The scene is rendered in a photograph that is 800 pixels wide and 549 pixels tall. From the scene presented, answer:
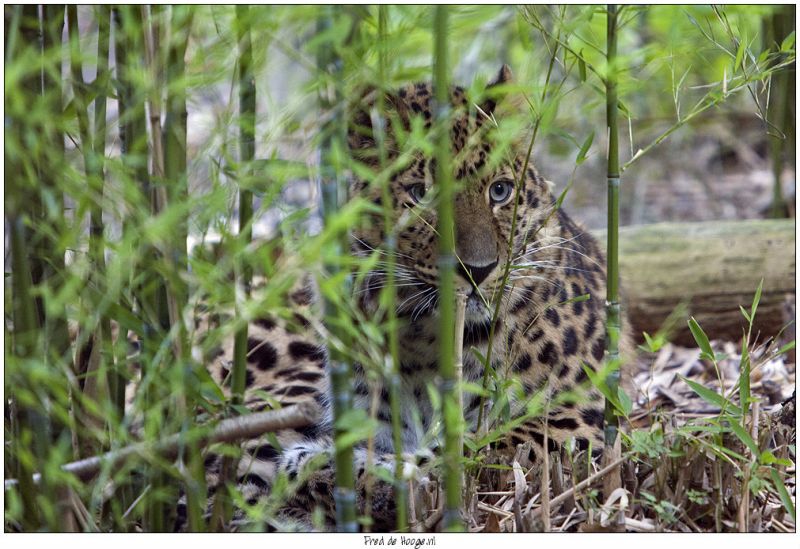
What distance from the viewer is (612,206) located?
222 cm

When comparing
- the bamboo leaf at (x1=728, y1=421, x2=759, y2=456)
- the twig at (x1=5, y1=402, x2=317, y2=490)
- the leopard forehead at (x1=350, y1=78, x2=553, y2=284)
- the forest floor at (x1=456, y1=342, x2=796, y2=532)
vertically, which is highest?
the leopard forehead at (x1=350, y1=78, x2=553, y2=284)

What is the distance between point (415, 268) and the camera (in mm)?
2918

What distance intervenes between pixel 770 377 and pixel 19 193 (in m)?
3.08

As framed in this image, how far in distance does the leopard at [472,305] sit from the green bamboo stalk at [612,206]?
0.41m

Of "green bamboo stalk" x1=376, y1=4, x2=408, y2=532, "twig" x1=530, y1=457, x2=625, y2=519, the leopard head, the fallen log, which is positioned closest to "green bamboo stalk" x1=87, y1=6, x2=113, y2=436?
"green bamboo stalk" x1=376, y1=4, x2=408, y2=532

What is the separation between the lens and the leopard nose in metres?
2.73

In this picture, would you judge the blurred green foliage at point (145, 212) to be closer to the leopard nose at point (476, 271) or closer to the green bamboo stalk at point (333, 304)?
the green bamboo stalk at point (333, 304)

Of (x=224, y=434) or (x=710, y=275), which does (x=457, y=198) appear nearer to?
(x=224, y=434)

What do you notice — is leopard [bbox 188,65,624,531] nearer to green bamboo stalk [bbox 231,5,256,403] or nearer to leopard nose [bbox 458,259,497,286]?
leopard nose [bbox 458,259,497,286]

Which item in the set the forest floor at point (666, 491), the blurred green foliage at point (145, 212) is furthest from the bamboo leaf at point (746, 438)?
the blurred green foliage at point (145, 212)

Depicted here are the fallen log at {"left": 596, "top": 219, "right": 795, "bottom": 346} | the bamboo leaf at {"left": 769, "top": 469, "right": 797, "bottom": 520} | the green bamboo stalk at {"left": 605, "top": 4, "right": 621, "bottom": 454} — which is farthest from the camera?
the fallen log at {"left": 596, "top": 219, "right": 795, "bottom": 346}

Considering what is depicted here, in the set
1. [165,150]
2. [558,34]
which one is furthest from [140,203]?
[558,34]

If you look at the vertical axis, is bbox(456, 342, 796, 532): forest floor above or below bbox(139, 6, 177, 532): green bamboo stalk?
below
